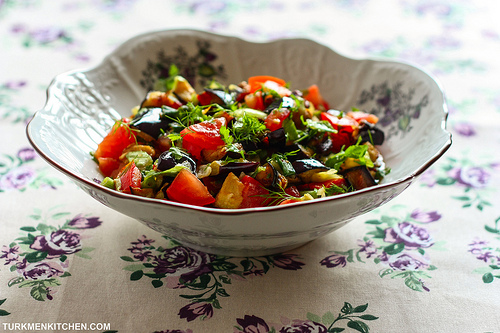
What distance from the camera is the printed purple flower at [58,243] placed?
2.15m

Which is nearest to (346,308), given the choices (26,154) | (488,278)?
(488,278)

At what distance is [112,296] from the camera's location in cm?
189

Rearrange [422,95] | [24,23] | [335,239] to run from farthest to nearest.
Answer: [24,23] → [422,95] → [335,239]

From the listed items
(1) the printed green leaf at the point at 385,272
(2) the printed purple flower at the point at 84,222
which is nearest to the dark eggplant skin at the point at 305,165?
(1) the printed green leaf at the point at 385,272

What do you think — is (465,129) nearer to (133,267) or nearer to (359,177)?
(359,177)

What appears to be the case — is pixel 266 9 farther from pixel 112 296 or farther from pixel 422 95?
pixel 112 296

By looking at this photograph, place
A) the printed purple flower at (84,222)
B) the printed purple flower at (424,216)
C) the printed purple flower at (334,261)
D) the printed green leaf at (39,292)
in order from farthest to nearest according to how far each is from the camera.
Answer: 1. the printed purple flower at (424,216)
2. the printed purple flower at (84,222)
3. the printed purple flower at (334,261)
4. the printed green leaf at (39,292)

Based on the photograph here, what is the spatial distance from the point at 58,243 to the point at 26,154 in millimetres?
951

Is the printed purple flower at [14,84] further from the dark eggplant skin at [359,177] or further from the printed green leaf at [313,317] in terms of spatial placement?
the printed green leaf at [313,317]

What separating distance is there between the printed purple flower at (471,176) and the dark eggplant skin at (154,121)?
68.6 inches

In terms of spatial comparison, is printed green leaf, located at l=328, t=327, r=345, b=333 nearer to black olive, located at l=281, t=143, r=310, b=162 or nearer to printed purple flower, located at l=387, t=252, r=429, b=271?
printed purple flower, located at l=387, t=252, r=429, b=271

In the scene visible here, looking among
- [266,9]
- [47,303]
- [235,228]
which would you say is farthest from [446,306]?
→ [266,9]

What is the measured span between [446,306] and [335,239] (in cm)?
58

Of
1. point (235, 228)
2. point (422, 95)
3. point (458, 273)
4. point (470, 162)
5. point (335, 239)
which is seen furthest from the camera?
point (470, 162)
